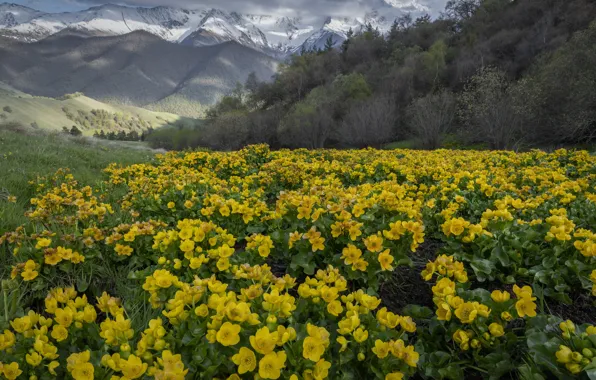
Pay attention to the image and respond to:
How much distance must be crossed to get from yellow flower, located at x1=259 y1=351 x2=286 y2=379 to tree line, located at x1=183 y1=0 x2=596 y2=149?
884 inches

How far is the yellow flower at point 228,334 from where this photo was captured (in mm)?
1581

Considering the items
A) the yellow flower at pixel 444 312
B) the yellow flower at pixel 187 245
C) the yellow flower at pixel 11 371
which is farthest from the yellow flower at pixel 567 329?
the yellow flower at pixel 11 371

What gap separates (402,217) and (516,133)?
83.7ft

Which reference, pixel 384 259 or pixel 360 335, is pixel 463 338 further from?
pixel 384 259

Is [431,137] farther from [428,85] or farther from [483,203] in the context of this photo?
[483,203]

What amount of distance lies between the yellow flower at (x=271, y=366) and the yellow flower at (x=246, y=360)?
0.06 meters

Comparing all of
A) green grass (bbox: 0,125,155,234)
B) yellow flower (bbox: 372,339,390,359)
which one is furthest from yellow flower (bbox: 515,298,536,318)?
green grass (bbox: 0,125,155,234)

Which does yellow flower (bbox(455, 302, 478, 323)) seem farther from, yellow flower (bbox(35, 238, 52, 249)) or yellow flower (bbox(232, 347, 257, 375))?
yellow flower (bbox(35, 238, 52, 249))

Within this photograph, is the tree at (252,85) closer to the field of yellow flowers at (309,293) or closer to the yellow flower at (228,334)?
the field of yellow flowers at (309,293)

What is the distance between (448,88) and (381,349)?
46.8 metres

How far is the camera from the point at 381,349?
1.69 metres

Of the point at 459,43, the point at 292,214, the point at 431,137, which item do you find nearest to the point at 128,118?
the point at 459,43

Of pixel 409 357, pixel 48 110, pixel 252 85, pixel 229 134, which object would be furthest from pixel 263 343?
pixel 48 110

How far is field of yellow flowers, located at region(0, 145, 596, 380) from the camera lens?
5.42ft
